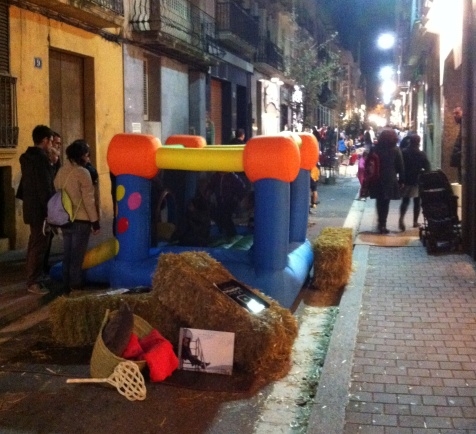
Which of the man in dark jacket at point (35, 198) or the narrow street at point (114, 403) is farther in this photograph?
the man in dark jacket at point (35, 198)

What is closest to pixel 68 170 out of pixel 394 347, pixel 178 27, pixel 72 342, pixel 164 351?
pixel 72 342

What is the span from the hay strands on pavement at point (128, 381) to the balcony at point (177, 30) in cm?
1286

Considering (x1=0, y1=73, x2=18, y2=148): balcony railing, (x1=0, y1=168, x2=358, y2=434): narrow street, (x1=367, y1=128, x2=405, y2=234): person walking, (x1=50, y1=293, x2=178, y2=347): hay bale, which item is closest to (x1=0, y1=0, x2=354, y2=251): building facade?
(x1=0, y1=73, x2=18, y2=148): balcony railing

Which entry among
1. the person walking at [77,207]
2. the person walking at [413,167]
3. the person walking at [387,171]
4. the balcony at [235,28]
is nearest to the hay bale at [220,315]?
the person walking at [77,207]

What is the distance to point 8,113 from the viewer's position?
432 inches

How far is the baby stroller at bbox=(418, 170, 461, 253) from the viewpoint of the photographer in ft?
33.8

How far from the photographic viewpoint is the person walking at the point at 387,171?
12.0 meters

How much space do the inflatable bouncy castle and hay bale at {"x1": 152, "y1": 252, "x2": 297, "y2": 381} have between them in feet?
4.69

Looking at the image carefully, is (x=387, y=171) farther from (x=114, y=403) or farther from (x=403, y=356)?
(x=114, y=403)

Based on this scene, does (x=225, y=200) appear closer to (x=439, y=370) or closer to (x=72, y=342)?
(x=72, y=342)

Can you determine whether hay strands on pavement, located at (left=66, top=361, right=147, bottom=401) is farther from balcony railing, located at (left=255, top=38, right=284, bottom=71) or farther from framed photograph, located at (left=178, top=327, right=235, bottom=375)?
balcony railing, located at (left=255, top=38, right=284, bottom=71)

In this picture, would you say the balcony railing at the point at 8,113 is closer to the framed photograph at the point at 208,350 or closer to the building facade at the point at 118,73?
the building facade at the point at 118,73

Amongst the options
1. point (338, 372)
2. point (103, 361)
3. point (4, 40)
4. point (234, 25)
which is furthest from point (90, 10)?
point (234, 25)

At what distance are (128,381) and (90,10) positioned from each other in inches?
384
